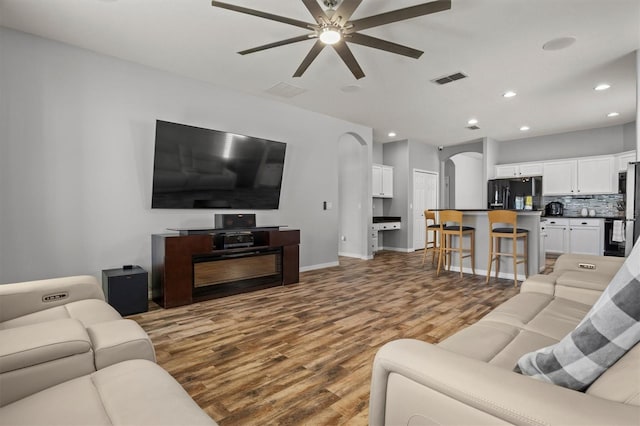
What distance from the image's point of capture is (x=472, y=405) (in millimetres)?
784

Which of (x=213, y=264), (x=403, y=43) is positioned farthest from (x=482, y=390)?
(x=213, y=264)

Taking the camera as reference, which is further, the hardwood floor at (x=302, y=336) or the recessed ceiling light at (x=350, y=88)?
the recessed ceiling light at (x=350, y=88)

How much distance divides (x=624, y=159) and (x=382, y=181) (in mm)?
4587

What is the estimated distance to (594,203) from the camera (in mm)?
6926

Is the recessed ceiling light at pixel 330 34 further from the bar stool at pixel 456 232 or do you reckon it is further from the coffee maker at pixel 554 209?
the coffee maker at pixel 554 209

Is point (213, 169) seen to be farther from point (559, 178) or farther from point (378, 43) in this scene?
point (559, 178)

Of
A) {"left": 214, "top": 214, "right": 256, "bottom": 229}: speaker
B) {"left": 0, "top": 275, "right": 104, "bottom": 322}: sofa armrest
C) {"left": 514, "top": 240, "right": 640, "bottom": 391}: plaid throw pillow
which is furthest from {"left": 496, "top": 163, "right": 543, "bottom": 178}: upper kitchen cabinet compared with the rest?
{"left": 0, "top": 275, "right": 104, "bottom": 322}: sofa armrest

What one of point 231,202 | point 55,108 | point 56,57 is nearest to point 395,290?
point 231,202

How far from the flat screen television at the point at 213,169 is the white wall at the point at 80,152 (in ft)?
0.57

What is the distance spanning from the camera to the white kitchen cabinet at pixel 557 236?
269 inches

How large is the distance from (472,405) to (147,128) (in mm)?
4089

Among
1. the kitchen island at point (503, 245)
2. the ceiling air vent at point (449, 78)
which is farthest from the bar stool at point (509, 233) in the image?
the ceiling air vent at point (449, 78)

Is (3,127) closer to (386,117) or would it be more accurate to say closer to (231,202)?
(231,202)

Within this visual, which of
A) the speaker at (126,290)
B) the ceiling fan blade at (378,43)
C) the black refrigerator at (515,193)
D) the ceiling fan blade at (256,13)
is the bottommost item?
the speaker at (126,290)
